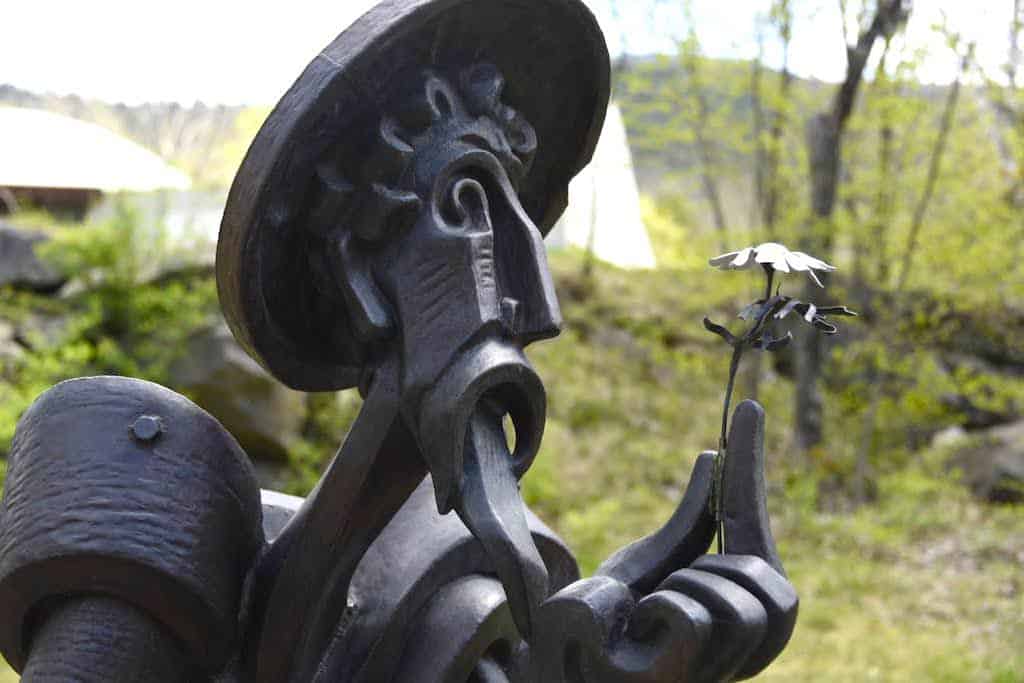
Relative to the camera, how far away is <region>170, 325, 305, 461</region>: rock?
6348 mm

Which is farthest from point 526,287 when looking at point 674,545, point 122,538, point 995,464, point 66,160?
point 66,160

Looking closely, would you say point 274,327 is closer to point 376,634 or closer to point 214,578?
point 214,578

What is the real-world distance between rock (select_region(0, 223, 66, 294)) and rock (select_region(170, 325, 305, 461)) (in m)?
1.33

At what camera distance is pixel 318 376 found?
1.58m

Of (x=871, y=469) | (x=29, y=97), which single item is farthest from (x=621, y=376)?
(x=29, y=97)

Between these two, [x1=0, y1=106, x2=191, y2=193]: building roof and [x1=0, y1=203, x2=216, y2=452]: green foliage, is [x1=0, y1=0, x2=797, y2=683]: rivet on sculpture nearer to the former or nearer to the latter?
[x1=0, y1=203, x2=216, y2=452]: green foliage

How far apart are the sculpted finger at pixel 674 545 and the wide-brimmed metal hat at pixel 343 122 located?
1.39 ft

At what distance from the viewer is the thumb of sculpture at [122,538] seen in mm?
1455

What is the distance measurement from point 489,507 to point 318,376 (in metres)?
0.37

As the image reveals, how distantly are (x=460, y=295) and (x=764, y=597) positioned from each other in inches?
18.8

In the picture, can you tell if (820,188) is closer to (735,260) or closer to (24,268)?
(24,268)

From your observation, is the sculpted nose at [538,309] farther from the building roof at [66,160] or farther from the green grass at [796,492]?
the building roof at [66,160]

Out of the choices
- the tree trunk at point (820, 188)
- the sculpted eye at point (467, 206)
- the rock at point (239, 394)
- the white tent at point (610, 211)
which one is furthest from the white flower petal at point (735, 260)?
the white tent at point (610, 211)

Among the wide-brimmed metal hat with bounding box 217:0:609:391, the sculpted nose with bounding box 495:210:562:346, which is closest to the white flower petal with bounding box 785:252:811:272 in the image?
the sculpted nose with bounding box 495:210:562:346
